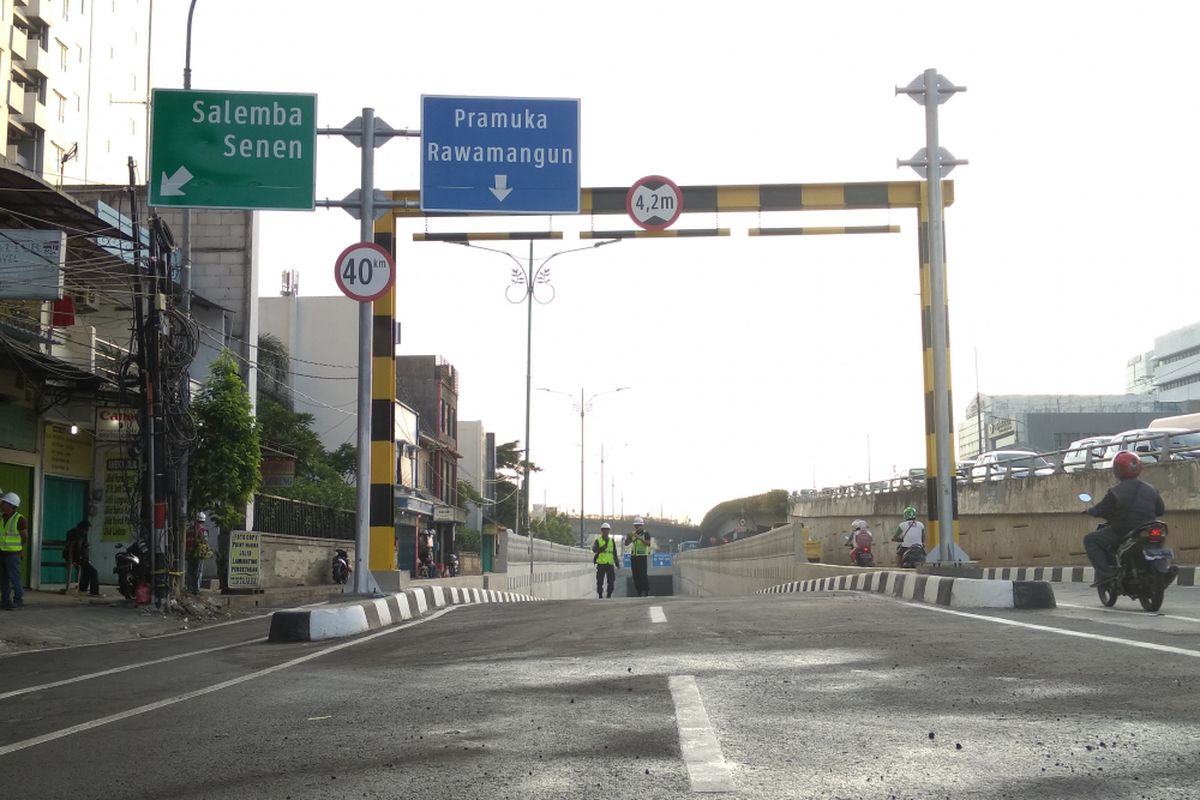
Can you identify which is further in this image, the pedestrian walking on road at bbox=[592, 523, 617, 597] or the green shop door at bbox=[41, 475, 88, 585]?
the green shop door at bbox=[41, 475, 88, 585]

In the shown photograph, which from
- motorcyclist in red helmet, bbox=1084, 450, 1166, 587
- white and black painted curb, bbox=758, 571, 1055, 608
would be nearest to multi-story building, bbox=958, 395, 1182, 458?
white and black painted curb, bbox=758, 571, 1055, 608

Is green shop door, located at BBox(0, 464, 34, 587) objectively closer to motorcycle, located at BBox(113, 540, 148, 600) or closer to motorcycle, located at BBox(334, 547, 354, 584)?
motorcycle, located at BBox(113, 540, 148, 600)

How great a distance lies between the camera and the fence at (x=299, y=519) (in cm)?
3102

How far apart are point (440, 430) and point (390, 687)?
2451 inches

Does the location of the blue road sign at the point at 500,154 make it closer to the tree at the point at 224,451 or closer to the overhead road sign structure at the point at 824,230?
the overhead road sign structure at the point at 824,230

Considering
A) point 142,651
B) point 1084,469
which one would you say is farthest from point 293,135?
point 1084,469

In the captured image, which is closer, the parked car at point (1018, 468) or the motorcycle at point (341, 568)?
the parked car at point (1018, 468)

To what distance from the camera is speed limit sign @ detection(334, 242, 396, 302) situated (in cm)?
1310

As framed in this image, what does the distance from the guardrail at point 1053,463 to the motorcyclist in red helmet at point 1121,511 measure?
11331 mm

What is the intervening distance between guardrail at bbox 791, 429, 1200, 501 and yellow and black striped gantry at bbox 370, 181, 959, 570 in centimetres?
863

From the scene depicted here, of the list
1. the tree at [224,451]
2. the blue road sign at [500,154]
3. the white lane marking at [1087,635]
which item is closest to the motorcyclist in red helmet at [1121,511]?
the white lane marking at [1087,635]

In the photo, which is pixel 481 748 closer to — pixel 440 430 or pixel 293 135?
pixel 293 135

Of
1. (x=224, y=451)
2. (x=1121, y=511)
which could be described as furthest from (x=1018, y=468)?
(x=1121, y=511)

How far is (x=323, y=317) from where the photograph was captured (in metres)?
60.0
